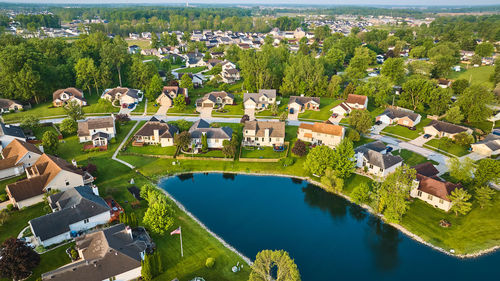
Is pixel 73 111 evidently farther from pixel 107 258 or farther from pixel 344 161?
pixel 344 161

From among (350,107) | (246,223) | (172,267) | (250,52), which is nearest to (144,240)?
(172,267)

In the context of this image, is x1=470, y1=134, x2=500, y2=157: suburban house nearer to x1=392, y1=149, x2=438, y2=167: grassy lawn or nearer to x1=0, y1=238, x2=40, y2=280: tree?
x1=392, y1=149, x2=438, y2=167: grassy lawn

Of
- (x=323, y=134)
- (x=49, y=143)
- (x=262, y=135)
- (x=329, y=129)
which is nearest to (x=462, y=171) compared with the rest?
(x=329, y=129)

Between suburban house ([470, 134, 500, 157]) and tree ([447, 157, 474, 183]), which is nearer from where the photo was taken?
tree ([447, 157, 474, 183])

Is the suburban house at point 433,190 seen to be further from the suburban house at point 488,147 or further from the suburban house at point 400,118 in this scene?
the suburban house at point 400,118

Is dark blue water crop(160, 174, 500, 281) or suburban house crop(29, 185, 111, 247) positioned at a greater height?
suburban house crop(29, 185, 111, 247)

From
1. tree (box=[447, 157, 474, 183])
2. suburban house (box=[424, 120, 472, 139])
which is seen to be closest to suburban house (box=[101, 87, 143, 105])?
suburban house (box=[424, 120, 472, 139])

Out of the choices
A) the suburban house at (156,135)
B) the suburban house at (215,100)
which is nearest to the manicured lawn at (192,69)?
the suburban house at (215,100)
